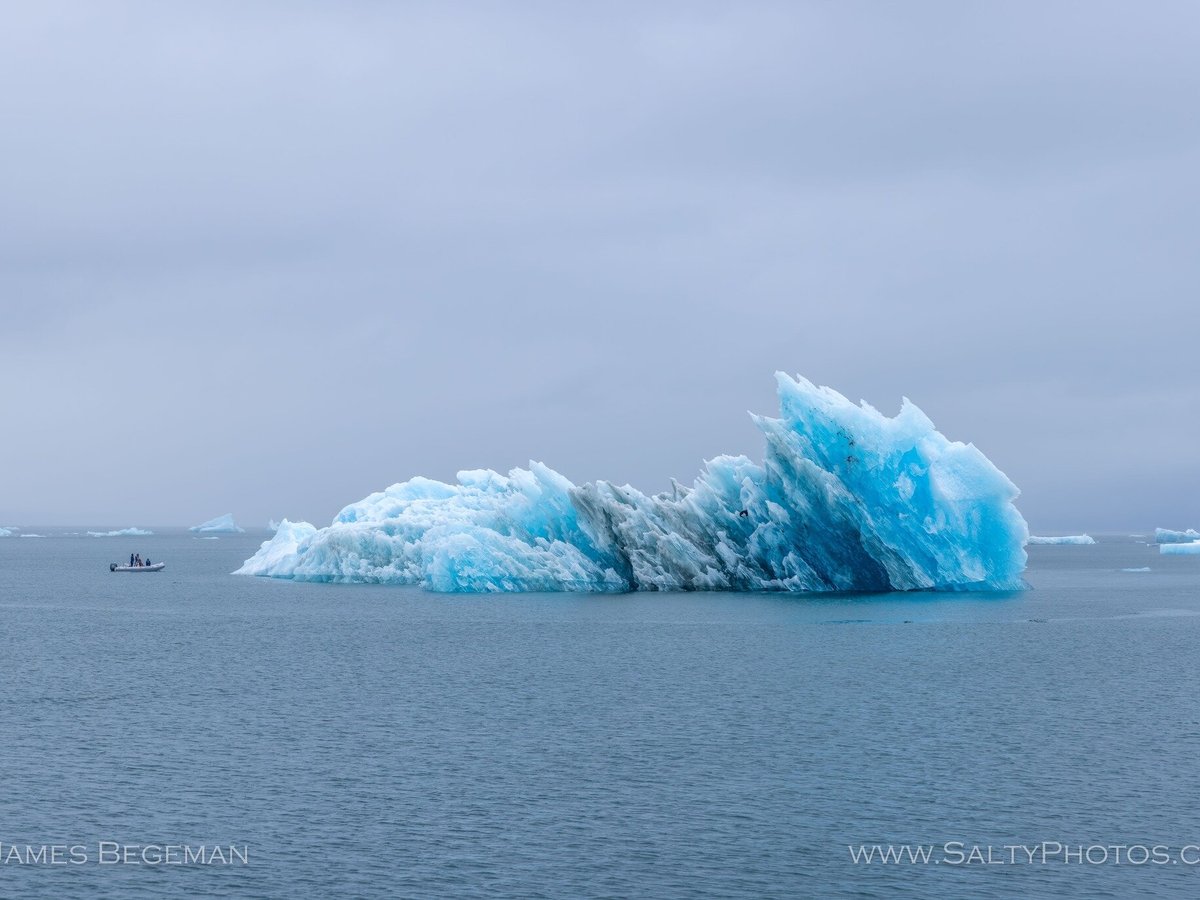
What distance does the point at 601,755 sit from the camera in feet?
99.3

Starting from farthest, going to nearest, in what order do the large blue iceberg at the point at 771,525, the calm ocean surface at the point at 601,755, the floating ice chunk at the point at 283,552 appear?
1. the floating ice chunk at the point at 283,552
2. the large blue iceberg at the point at 771,525
3. the calm ocean surface at the point at 601,755

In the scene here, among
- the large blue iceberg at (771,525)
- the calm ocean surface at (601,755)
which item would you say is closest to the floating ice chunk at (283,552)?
the large blue iceberg at (771,525)

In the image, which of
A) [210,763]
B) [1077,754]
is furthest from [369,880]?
Answer: [1077,754]

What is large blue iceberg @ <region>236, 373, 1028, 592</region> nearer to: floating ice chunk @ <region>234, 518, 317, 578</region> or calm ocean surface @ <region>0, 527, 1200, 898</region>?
calm ocean surface @ <region>0, 527, 1200, 898</region>

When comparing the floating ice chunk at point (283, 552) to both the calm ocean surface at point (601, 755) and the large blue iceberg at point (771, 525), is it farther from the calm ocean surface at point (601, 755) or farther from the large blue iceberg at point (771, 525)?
the calm ocean surface at point (601, 755)

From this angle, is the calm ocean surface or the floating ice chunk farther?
the floating ice chunk

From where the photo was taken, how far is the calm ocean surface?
2167 cm

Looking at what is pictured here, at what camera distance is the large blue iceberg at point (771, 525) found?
6378cm

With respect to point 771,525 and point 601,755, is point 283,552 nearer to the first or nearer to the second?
point 771,525

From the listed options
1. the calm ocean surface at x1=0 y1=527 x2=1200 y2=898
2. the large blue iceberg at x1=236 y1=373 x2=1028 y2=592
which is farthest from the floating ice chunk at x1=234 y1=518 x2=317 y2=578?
the calm ocean surface at x1=0 y1=527 x2=1200 y2=898

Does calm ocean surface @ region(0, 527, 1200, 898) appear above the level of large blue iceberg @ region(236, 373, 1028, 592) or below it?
below

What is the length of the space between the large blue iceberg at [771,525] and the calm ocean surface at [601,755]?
7.66 metres

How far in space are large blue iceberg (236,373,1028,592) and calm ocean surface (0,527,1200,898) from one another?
7.66 metres

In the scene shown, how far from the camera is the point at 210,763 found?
2945 centimetres
